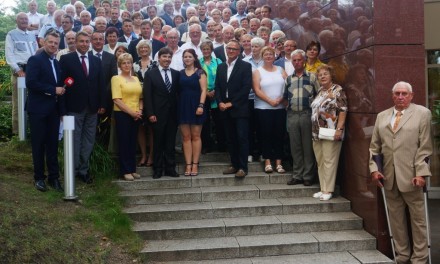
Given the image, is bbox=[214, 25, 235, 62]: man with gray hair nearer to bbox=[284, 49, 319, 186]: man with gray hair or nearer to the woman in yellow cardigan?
bbox=[284, 49, 319, 186]: man with gray hair

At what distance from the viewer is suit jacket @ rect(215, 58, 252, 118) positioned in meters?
6.94

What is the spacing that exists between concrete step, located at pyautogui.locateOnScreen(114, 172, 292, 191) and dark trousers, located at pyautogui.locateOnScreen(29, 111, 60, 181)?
938 mm

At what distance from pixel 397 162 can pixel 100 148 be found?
4314mm

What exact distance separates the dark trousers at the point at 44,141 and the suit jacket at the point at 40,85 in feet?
0.34

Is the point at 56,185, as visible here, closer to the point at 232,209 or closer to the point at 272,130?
the point at 232,209

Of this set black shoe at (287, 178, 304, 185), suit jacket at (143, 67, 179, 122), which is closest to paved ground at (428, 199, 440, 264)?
black shoe at (287, 178, 304, 185)

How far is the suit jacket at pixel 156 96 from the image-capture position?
6867 millimetres

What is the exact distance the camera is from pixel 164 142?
7.04 meters

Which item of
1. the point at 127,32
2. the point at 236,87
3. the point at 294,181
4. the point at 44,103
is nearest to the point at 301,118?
the point at 294,181

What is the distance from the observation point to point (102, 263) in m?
4.93

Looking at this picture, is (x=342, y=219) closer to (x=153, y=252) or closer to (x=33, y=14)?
(x=153, y=252)

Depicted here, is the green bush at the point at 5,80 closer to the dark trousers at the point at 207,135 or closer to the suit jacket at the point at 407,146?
the dark trousers at the point at 207,135

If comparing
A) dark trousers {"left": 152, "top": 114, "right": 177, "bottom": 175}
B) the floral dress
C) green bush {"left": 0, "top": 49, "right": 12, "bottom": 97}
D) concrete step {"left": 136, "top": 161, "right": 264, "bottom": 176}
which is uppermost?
green bush {"left": 0, "top": 49, "right": 12, "bottom": 97}

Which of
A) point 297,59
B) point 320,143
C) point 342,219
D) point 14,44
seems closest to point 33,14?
point 14,44
